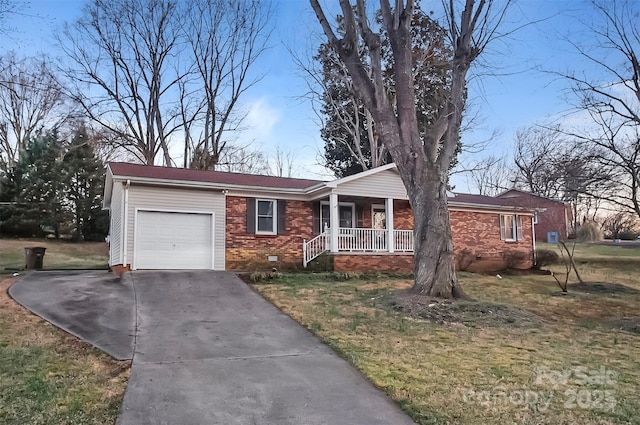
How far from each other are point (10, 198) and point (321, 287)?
23775 mm

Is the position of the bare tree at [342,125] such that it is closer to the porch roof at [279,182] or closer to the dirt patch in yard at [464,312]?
the porch roof at [279,182]

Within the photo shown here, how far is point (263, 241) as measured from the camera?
16109 millimetres

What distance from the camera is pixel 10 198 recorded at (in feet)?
90.5

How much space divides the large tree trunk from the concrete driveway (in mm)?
3366

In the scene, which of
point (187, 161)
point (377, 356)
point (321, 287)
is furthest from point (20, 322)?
point (187, 161)

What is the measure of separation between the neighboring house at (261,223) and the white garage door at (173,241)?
3 cm

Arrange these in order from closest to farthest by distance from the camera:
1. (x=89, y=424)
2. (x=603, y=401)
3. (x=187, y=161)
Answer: (x=89, y=424) → (x=603, y=401) → (x=187, y=161)

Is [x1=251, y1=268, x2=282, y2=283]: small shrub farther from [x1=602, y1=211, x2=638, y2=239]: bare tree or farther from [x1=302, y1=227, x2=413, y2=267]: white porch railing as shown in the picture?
[x1=602, y1=211, x2=638, y2=239]: bare tree

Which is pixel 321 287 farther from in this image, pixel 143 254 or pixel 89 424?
pixel 89 424

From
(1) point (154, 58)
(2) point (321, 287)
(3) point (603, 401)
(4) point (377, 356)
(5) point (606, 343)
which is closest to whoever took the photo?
(3) point (603, 401)

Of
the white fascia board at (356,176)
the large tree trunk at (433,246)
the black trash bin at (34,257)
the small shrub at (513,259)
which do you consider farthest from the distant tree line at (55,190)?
the large tree trunk at (433,246)

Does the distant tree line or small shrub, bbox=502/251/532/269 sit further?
the distant tree line

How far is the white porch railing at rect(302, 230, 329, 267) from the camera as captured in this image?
16453 millimetres

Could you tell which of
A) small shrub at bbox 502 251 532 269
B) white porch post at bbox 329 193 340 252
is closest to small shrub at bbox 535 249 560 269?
small shrub at bbox 502 251 532 269
